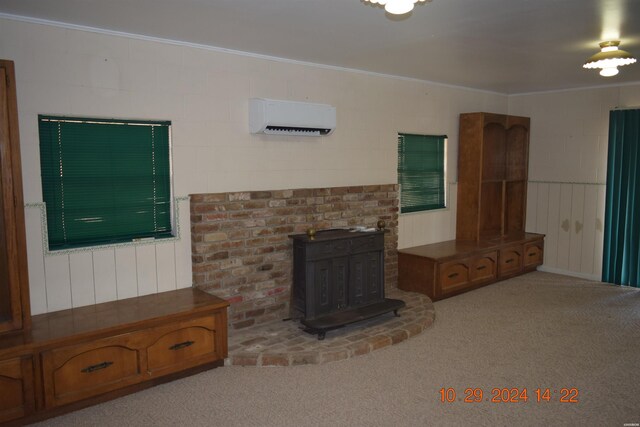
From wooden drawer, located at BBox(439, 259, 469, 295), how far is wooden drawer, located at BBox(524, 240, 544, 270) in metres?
1.34

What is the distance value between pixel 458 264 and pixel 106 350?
3.78m

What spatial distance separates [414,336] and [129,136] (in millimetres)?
2891

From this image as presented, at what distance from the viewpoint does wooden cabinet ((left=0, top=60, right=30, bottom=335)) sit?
2865 millimetres

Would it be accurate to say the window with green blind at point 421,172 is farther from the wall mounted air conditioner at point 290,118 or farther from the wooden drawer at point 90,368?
the wooden drawer at point 90,368

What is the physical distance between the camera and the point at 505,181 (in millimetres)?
6398

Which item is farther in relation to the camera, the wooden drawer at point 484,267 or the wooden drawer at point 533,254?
the wooden drawer at point 533,254

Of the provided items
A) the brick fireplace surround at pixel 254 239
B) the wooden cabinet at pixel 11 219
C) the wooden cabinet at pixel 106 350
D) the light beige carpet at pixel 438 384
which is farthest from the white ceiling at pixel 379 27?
the light beige carpet at pixel 438 384

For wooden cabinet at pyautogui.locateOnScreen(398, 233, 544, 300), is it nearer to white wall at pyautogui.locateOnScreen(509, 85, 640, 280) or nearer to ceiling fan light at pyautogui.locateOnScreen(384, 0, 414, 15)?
white wall at pyautogui.locateOnScreen(509, 85, 640, 280)

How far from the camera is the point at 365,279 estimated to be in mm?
4508

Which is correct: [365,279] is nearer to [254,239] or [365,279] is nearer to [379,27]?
[254,239]

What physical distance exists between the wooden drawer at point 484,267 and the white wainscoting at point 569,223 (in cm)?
125

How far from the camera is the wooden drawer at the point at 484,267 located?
18.5ft

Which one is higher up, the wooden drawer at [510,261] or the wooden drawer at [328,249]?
the wooden drawer at [328,249]

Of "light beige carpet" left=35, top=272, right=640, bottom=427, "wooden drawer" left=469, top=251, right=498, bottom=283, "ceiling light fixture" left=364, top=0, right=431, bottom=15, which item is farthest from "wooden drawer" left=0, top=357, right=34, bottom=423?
"wooden drawer" left=469, top=251, right=498, bottom=283
